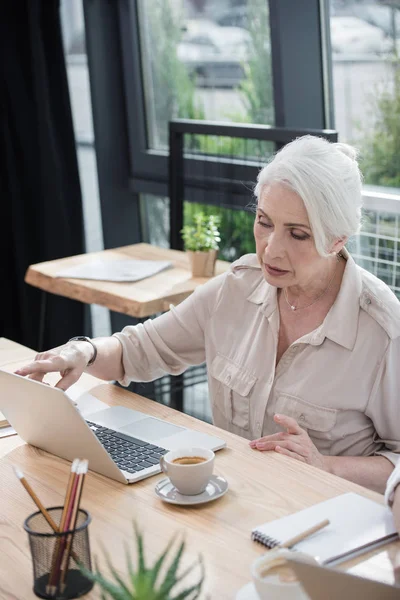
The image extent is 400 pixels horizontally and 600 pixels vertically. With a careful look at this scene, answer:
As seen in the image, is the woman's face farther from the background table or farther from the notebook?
the background table

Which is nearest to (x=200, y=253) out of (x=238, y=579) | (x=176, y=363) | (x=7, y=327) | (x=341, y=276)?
(x=176, y=363)

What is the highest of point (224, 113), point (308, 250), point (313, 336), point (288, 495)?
point (224, 113)

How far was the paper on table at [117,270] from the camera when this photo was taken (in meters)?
2.99

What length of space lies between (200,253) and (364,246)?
1.78ft

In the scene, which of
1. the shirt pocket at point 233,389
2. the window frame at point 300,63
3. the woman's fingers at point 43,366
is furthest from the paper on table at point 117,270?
the woman's fingers at point 43,366

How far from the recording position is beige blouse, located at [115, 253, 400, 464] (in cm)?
180

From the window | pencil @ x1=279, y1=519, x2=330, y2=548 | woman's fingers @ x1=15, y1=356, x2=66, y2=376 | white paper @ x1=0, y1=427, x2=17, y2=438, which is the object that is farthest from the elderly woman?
the window

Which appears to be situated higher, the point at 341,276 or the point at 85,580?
the point at 341,276

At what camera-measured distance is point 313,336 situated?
72.6 inches

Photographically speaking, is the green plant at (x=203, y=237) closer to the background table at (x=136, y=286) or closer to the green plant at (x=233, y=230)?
the background table at (x=136, y=286)

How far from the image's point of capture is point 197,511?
1.40 metres

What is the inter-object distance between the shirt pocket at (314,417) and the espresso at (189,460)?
437 mm

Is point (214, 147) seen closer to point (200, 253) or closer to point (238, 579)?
point (200, 253)

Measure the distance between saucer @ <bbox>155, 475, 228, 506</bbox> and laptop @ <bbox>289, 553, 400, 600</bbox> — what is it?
0.42 metres
